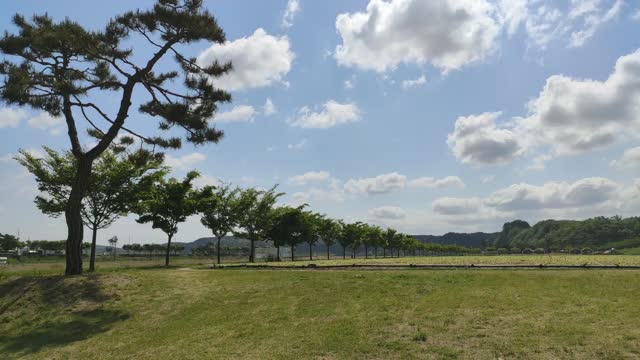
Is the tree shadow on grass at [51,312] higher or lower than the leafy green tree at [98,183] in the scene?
lower

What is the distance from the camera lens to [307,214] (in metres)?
53.8

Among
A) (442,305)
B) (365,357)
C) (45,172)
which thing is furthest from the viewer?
(45,172)

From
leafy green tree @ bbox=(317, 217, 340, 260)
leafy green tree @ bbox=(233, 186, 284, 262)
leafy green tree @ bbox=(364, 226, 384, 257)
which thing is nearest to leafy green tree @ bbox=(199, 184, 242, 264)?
leafy green tree @ bbox=(233, 186, 284, 262)

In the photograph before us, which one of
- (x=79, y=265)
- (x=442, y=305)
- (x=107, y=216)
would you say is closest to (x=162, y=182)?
(x=107, y=216)

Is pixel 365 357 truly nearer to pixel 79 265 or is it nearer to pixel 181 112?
pixel 181 112

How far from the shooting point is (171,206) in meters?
36.4

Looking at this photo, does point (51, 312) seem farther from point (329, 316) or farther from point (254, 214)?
point (254, 214)

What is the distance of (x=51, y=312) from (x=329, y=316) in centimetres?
922

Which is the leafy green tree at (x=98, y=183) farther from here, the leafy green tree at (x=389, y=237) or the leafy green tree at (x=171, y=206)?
the leafy green tree at (x=389, y=237)

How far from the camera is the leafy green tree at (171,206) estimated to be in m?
36.2

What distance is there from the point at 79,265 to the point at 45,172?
12.6 metres

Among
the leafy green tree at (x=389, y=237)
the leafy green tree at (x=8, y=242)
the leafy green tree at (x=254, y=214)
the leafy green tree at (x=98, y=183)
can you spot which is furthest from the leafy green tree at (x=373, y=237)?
the leafy green tree at (x=8, y=242)

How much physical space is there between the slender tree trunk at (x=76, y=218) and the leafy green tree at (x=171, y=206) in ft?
49.6

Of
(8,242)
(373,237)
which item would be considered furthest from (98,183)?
(8,242)
